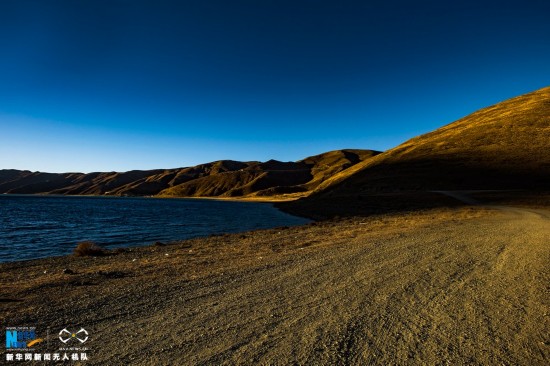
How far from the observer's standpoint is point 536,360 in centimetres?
583

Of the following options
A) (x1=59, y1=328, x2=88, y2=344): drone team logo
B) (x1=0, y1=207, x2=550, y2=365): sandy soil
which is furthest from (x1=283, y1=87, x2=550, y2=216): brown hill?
(x1=59, y1=328, x2=88, y2=344): drone team logo

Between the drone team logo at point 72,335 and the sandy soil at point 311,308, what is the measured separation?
19cm

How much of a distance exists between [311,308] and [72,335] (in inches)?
236

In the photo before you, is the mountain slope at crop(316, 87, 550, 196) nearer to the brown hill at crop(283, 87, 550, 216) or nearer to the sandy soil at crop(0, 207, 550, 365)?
the brown hill at crop(283, 87, 550, 216)

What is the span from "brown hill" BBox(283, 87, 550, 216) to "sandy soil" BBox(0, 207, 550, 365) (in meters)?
38.8

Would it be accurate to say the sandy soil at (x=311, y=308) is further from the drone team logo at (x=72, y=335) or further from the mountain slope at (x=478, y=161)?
the mountain slope at (x=478, y=161)

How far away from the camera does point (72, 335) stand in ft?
23.9

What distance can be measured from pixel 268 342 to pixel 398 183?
256 feet

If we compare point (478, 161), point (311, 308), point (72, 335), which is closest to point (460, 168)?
point (478, 161)

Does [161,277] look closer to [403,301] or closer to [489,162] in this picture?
[403,301]

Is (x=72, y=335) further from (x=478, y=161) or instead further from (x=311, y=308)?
(x=478, y=161)

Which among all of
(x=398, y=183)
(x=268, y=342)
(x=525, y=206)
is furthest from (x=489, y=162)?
(x=268, y=342)

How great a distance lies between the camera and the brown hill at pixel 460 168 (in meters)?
62.3

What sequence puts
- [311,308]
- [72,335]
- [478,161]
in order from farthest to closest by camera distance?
1. [478,161]
2. [311,308]
3. [72,335]
